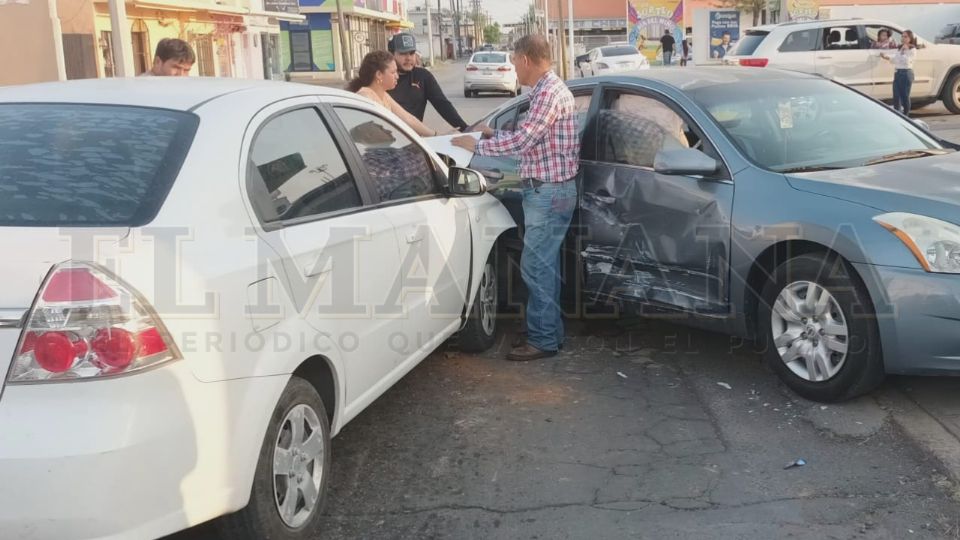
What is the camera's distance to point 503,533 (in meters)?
3.50

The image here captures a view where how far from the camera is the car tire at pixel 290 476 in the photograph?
3.07 metres

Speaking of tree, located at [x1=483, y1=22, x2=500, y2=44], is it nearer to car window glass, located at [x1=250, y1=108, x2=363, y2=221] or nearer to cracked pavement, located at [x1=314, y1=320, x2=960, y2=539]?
cracked pavement, located at [x1=314, y1=320, x2=960, y2=539]

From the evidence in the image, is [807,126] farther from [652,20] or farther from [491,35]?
[491,35]

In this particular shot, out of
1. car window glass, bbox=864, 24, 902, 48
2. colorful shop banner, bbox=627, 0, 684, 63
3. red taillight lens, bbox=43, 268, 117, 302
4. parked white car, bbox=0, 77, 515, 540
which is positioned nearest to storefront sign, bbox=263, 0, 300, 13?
colorful shop banner, bbox=627, 0, 684, 63

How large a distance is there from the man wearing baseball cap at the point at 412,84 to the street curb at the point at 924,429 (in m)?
4.82

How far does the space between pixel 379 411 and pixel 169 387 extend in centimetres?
223

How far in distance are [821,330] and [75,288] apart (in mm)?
3386

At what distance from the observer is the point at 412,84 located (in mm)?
8609

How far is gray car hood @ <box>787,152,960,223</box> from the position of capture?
424 centimetres

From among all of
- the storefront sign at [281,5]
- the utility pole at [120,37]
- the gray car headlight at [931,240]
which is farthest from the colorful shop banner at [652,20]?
the gray car headlight at [931,240]

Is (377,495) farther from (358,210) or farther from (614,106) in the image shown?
(614,106)

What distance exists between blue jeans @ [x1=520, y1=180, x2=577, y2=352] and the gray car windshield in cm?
97

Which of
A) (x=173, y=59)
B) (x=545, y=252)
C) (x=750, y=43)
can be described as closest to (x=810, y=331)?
(x=545, y=252)

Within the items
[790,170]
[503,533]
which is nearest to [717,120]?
[790,170]
